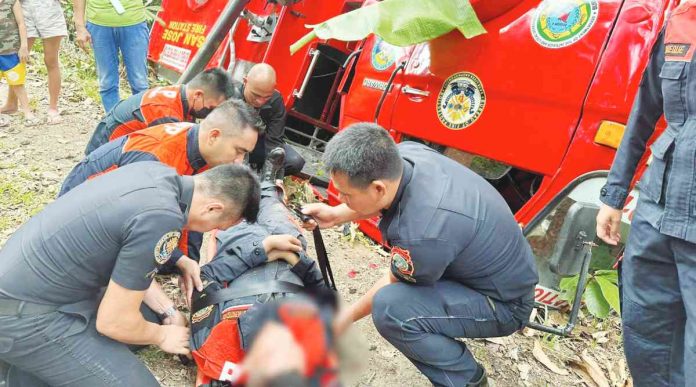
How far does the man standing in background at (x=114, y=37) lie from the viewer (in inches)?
169

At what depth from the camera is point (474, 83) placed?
2.86 m

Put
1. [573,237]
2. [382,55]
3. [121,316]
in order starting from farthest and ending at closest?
[382,55] → [573,237] → [121,316]

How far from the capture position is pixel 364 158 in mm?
1828

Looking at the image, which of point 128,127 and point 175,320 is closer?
point 175,320

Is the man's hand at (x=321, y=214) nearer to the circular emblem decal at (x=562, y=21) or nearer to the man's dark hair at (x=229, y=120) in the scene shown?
the man's dark hair at (x=229, y=120)

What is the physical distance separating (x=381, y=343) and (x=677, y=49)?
183cm

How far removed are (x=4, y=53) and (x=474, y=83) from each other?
3996mm

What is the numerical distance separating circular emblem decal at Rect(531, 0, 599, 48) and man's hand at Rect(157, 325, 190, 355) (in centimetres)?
219

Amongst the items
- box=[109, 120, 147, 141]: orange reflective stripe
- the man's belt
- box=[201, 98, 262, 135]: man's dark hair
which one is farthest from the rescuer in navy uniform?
box=[109, 120, 147, 141]: orange reflective stripe

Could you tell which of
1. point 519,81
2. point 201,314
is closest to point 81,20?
point 201,314

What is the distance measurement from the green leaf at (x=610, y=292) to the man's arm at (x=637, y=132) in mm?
744

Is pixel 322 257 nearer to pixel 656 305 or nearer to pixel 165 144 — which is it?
pixel 165 144

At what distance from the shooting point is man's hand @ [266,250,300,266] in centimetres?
230

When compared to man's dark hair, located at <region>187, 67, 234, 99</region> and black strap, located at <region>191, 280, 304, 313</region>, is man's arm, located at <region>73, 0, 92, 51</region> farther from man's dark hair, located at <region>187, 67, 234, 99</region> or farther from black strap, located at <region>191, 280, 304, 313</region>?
black strap, located at <region>191, 280, 304, 313</region>
